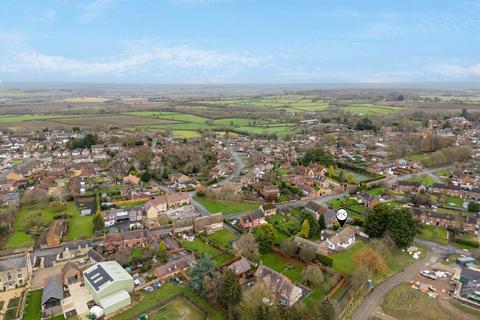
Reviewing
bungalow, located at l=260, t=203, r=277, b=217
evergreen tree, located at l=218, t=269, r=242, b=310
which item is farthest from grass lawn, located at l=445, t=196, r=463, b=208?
evergreen tree, located at l=218, t=269, r=242, b=310

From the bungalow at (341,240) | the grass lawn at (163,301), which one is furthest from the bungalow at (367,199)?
the grass lawn at (163,301)

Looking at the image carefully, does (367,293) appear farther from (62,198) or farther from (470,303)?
(62,198)

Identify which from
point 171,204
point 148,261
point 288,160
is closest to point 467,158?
point 288,160

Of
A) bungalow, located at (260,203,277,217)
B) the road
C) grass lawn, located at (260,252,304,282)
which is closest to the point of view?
the road

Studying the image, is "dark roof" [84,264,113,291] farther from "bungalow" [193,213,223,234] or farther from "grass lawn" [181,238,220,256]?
"bungalow" [193,213,223,234]

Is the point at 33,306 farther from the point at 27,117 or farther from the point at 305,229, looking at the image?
the point at 27,117

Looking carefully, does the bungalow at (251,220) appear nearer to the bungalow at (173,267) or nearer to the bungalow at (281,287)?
the bungalow at (173,267)
